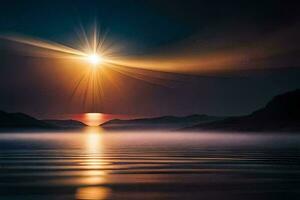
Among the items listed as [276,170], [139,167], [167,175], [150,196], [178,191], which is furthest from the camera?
[139,167]

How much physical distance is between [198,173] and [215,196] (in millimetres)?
7130

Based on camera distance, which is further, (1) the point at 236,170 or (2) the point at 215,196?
(1) the point at 236,170

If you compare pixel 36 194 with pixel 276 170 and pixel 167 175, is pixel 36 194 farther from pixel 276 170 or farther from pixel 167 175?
pixel 276 170

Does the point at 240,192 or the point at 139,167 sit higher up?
the point at 139,167

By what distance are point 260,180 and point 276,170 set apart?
14.9 ft

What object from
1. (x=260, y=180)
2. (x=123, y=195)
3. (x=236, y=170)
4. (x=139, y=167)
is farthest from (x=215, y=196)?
(x=139, y=167)

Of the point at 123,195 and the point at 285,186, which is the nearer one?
the point at 123,195

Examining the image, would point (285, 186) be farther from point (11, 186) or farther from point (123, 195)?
point (11, 186)

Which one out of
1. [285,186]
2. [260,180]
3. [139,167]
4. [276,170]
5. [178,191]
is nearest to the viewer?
[178,191]

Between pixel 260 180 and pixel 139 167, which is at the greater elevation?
pixel 139 167

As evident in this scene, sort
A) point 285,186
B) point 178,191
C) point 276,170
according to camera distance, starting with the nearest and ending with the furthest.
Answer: point 178,191
point 285,186
point 276,170

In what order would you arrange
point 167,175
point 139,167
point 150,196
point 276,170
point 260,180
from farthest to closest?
point 139,167
point 276,170
point 167,175
point 260,180
point 150,196

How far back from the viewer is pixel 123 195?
1634 cm

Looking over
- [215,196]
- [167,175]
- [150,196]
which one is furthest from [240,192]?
[167,175]
